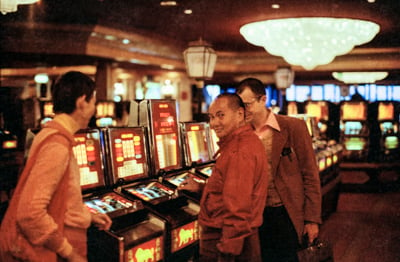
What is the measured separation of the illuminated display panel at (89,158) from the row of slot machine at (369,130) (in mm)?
7336

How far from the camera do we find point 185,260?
3.23 m

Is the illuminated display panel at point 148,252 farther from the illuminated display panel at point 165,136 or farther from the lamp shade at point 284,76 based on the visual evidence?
the lamp shade at point 284,76

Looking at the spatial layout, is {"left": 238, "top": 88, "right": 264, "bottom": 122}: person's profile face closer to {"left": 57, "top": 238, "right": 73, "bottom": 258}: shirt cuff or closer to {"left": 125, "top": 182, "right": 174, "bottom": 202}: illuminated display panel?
{"left": 125, "top": 182, "right": 174, "bottom": 202}: illuminated display panel

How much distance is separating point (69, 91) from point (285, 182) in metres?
1.39

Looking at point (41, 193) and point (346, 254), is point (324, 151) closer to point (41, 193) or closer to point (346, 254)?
point (346, 254)

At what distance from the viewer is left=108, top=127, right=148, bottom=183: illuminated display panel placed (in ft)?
9.77

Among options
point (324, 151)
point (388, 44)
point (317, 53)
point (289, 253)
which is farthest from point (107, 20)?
point (289, 253)

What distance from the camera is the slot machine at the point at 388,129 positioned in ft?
31.1

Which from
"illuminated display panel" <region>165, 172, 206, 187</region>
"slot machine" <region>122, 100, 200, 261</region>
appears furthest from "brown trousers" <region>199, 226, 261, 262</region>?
"illuminated display panel" <region>165, 172, 206, 187</region>

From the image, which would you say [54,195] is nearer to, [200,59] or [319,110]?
[200,59]

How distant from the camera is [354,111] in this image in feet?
31.9

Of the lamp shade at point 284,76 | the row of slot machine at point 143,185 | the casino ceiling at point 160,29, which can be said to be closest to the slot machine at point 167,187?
the row of slot machine at point 143,185

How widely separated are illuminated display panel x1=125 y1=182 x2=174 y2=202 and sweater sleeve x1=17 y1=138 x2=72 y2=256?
126 centimetres

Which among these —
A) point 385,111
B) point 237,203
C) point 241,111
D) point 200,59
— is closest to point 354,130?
point 385,111
